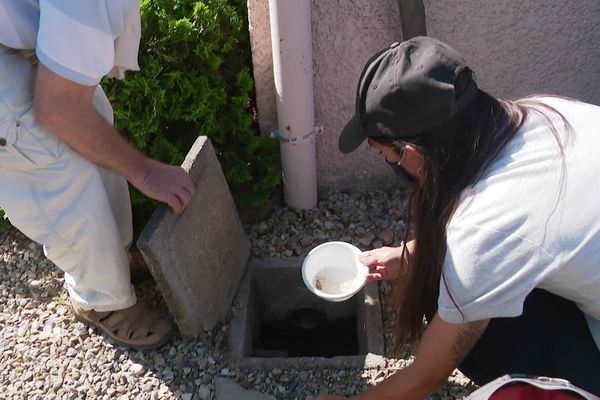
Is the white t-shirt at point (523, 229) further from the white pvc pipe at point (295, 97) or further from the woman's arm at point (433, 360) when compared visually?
the white pvc pipe at point (295, 97)

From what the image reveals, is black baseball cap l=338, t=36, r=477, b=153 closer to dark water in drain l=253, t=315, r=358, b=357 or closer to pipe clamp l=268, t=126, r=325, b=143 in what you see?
pipe clamp l=268, t=126, r=325, b=143

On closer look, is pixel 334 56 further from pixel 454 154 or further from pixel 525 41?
pixel 454 154

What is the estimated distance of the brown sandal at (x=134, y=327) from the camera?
273cm

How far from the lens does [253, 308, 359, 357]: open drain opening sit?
312 centimetres

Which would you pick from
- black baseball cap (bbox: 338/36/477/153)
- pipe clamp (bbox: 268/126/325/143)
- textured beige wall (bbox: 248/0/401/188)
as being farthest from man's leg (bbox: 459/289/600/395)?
textured beige wall (bbox: 248/0/401/188)

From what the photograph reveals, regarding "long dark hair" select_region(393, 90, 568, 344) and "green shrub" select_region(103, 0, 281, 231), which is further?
"green shrub" select_region(103, 0, 281, 231)

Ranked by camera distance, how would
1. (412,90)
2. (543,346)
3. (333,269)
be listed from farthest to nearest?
(333,269) → (543,346) → (412,90)

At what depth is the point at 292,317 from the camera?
3193mm

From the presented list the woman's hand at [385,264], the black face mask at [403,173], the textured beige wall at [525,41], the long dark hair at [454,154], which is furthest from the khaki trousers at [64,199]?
the textured beige wall at [525,41]

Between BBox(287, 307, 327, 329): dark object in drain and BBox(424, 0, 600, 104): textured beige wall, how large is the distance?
1.33 m

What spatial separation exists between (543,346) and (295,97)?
1.45 metres

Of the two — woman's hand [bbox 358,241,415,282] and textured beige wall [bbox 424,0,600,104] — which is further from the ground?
textured beige wall [bbox 424,0,600,104]

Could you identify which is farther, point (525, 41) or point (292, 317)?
point (292, 317)

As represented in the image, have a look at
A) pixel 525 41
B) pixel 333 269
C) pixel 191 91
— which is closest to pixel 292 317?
pixel 333 269
